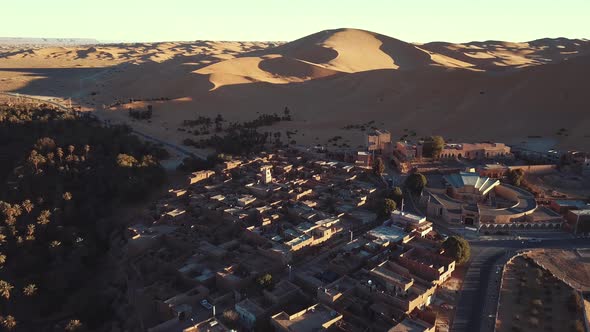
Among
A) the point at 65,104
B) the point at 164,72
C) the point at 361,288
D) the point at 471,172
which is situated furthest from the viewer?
the point at 164,72

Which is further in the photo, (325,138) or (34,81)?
(34,81)

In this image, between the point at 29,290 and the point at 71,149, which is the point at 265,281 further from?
the point at 71,149

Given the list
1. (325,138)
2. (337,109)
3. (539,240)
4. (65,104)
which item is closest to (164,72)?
(65,104)

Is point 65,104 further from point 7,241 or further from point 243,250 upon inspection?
point 243,250

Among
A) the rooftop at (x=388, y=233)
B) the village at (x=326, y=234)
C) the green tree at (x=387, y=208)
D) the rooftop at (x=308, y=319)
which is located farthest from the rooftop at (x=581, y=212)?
the rooftop at (x=308, y=319)

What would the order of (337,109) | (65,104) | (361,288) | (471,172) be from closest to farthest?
1. (361,288)
2. (471,172)
3. (337,109)
4. (65,104)

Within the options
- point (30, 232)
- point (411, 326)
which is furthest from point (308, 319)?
point (30, 232)
